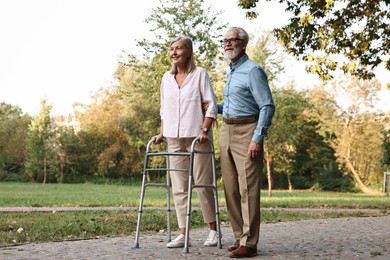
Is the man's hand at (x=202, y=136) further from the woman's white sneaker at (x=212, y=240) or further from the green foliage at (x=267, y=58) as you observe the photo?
the green foliage at (x=267, y=58)

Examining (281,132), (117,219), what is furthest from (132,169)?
(117,219)

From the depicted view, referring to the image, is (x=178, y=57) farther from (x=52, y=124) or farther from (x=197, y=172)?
(x=52, y=124)

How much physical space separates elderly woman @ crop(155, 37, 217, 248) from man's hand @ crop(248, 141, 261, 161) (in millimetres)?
583

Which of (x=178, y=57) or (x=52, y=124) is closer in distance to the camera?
(x=178, y=57)

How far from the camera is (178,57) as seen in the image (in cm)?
671

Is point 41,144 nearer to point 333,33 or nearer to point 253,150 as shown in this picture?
point 333,33

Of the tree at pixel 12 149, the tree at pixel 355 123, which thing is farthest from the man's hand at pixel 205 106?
the tree at pixel 12 149

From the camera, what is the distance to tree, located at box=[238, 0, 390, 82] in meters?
13.7

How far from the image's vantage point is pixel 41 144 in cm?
5109

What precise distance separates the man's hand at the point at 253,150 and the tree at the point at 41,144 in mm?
45878

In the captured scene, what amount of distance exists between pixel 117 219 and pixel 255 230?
4.76m

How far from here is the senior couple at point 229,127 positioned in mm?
6242

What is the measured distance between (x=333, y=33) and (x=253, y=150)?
8494 mm

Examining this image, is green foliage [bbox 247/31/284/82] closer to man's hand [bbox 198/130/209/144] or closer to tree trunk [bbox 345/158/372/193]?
tree trunk [bbox 345/158/372/193]
